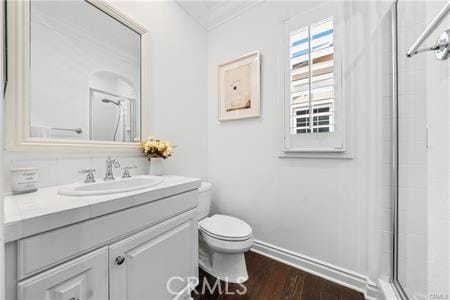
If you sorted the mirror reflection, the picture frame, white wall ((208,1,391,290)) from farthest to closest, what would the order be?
1. the picture frame
2. white wall ((208,1,391,290))
3. the mirror reflection

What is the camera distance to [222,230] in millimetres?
1407

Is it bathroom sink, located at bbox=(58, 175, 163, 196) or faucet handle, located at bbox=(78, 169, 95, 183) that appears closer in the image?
bathroom sink, located at bbox=(58, 175, 163, 196)

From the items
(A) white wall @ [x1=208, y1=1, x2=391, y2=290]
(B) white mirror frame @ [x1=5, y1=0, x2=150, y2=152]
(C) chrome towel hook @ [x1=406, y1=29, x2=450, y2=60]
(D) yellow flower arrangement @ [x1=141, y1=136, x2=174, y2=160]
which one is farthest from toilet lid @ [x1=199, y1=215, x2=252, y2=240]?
(C) chrome towel hook @ [x1=406, y1=29, x2=450, y2=60]

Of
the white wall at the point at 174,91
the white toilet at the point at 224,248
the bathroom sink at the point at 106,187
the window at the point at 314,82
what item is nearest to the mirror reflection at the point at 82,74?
the white wall at the point at 174,91

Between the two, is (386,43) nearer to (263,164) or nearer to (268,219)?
(263,164)

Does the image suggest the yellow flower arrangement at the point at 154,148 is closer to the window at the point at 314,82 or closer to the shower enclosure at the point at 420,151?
the window at the point at 314,82

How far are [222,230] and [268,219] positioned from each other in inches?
20.1

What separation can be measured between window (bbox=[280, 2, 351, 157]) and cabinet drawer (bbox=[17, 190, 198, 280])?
1102 millimetres

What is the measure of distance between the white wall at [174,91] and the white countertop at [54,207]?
1.10 feet

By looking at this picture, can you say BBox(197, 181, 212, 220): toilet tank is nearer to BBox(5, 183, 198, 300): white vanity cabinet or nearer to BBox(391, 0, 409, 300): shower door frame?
BBox(5, 183, 198, 300): white vanity cabinet

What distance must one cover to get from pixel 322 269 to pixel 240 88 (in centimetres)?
161

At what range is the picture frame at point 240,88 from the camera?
175 centimetres

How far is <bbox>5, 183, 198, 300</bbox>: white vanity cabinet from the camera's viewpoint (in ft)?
1.98

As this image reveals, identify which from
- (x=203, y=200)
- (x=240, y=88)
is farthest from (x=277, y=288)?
Result: (x=240, y=88)
